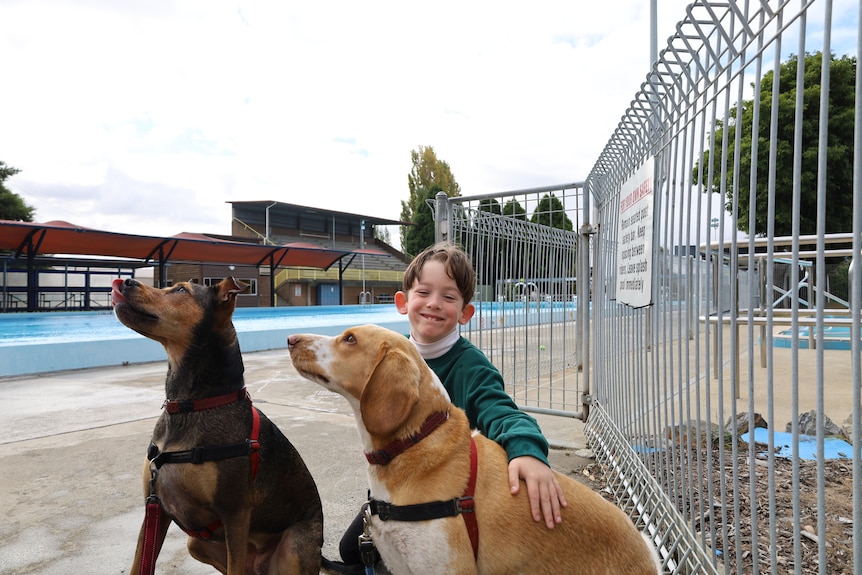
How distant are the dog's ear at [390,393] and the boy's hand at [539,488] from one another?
0.42m

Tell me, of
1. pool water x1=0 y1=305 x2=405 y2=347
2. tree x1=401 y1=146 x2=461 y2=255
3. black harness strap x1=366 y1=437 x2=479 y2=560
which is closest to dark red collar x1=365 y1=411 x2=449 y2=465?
black harness strap x1=366 y1=437 x2=479 y2=560

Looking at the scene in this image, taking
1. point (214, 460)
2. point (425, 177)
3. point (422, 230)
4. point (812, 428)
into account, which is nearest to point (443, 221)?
point (812, 428)

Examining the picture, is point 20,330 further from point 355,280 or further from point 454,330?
point 355,280

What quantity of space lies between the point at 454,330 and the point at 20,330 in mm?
18225

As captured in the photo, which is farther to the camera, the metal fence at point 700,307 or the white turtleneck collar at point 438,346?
the white turtleneck collar at point 438,346

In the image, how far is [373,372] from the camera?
1.76 metres

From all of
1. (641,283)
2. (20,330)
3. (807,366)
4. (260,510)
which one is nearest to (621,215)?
(641,283)

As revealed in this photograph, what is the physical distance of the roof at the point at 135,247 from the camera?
20.0 m

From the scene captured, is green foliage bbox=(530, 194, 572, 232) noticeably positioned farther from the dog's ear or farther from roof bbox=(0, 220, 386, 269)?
roof bbox=(0, 220, 386, 269)

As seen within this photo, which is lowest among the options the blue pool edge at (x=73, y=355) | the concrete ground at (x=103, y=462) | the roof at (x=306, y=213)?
the concrete ground at (x=103, y=462)

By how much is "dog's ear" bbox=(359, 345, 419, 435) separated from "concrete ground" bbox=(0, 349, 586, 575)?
1474 mm

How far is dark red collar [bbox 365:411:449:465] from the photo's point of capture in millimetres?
1717

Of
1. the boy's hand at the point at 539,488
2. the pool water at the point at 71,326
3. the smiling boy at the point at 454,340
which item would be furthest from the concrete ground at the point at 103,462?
the pool water at the point at 71,326

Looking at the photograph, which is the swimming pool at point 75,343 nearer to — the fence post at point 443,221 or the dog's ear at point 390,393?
the fence post at point 443,221
